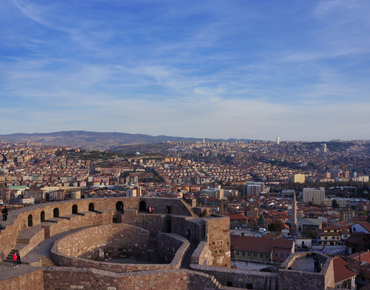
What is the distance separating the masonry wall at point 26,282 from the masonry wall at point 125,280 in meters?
0.14

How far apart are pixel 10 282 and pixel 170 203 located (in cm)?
877

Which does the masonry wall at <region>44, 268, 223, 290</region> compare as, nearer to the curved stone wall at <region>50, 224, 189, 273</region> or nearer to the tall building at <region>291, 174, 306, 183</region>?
the curved stone wall at <region>50, 224, 189, 273</region>

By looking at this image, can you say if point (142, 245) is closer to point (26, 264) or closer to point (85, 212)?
point (85, 212)

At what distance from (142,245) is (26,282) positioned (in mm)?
6377

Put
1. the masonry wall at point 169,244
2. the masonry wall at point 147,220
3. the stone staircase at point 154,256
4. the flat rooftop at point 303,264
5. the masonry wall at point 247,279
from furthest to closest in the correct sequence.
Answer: the masonry wall at point 147,220, the stone staircase at point 154,256, the masonry wall at point 169,244, the flat rooftop at point 303,264, the masonry wall at point 247,279

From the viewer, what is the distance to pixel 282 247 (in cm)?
3047

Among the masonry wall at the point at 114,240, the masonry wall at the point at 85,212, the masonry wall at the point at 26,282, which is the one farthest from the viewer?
the masonry wall at the point at 114,240

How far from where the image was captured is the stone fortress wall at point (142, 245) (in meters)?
7.89

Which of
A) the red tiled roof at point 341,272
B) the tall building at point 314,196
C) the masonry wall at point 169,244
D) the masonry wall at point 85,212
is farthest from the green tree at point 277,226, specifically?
the masonry wall at point 169,244

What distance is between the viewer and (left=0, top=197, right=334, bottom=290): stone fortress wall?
7.89 meters

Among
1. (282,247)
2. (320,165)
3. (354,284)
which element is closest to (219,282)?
(354,284)

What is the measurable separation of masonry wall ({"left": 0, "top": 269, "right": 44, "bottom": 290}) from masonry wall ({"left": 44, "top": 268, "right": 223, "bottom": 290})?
14cm

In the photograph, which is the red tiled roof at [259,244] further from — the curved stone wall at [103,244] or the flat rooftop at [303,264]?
the flat rooftop at [303,264]

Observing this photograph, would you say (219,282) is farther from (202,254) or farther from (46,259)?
(46,259)
